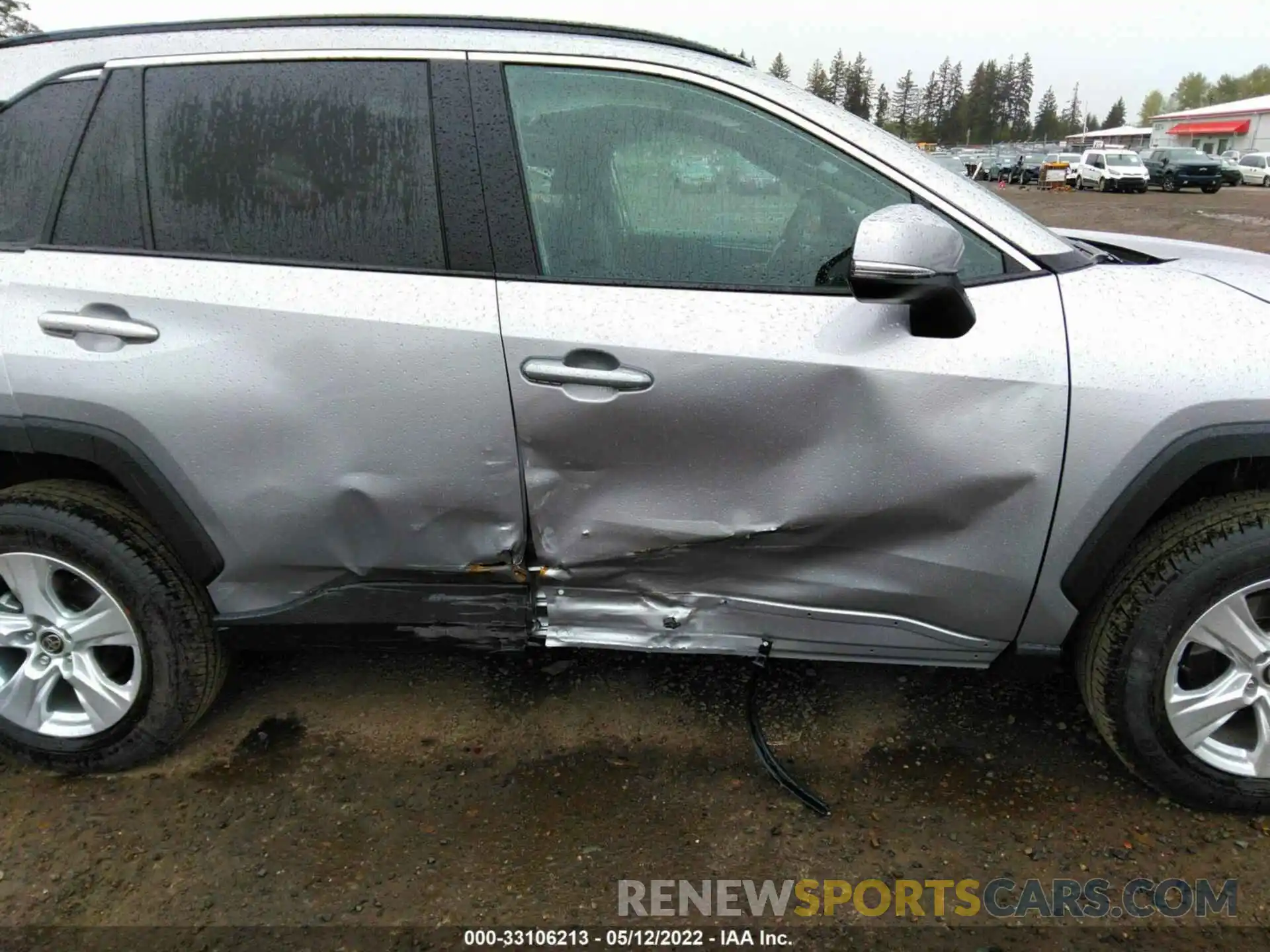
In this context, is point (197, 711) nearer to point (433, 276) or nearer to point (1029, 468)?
point (433, 276)

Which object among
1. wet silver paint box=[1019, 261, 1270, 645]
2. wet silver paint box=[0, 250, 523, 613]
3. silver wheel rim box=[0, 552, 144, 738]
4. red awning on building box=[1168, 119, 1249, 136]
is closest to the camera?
wet silver paint box=[1019, 261, 1270, 645]

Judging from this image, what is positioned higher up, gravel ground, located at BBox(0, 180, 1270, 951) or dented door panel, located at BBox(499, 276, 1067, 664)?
dented door panel, located at BBox(499, 276, 1067, 664)

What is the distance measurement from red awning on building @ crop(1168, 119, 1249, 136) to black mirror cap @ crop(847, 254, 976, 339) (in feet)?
277

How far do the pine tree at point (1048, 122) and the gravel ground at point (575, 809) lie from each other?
123 metres

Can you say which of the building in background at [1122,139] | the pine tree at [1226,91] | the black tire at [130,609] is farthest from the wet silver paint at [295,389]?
the pine tree at [1226,91]

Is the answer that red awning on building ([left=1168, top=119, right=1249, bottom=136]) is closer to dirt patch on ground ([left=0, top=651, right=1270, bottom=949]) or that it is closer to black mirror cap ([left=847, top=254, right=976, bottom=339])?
dirt patch on ground ([left=0, top=651, right=1270, bottom=949])

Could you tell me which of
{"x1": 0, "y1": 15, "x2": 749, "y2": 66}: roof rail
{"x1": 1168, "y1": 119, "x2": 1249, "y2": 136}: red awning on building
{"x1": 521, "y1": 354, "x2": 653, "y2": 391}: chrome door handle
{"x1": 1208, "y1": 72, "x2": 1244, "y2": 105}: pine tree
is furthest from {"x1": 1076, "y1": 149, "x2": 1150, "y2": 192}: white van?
{"x1": 1208, "y1": 72, "x2": 1244, "y2": 105}: pine tree

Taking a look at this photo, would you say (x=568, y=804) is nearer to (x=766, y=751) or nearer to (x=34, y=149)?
(x=766, y=751)

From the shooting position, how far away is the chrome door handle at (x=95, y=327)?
2.08 meters

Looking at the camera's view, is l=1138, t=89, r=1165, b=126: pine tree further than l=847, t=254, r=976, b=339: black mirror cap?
Yes

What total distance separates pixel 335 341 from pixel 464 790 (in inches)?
50.1

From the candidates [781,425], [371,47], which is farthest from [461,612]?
[371,47]

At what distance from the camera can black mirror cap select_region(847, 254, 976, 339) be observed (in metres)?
1.84

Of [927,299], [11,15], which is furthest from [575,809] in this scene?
[11,15]
